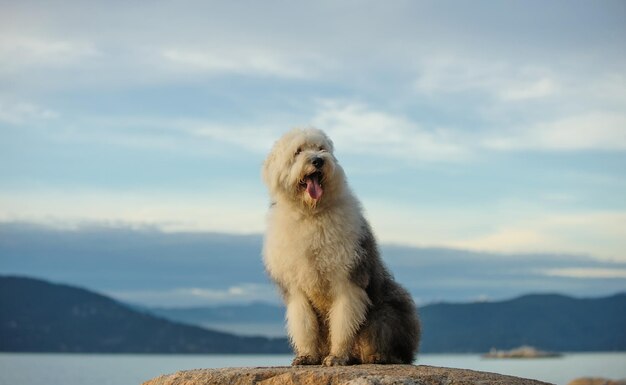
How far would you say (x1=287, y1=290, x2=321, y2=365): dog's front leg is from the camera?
9820 mm

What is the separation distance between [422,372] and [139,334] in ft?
439

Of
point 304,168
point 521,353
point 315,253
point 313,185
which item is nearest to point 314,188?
point 313,185

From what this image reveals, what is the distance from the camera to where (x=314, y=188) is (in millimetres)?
9453

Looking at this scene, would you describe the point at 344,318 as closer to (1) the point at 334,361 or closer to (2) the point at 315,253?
(1) the point at 334,361

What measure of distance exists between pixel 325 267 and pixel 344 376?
54.0 inches

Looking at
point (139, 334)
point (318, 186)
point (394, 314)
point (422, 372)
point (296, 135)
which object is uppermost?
point (139, 334)

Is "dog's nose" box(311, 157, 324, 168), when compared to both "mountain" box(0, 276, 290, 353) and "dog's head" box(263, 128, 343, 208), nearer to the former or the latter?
"dog's head" box(263, 128, 343, 208)

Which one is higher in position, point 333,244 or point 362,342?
point 333,244

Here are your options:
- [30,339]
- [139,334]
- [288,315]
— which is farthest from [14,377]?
[288,315]

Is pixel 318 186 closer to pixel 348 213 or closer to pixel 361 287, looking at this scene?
pixel 348 213

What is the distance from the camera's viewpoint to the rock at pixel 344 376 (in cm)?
868

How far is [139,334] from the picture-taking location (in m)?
138

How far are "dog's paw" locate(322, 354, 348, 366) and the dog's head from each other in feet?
5.45

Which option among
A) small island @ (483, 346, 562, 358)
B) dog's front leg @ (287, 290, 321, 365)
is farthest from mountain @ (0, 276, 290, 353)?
dog's front leg @ (287, 290, 321, 365)
